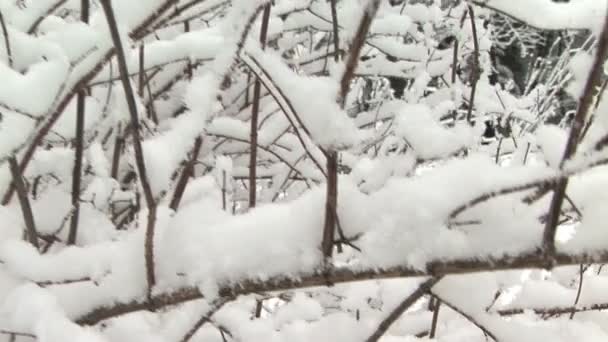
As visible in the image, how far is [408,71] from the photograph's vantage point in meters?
2.24

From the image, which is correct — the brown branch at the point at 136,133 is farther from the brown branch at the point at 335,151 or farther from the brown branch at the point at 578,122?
the brown branch at the point at 578,122

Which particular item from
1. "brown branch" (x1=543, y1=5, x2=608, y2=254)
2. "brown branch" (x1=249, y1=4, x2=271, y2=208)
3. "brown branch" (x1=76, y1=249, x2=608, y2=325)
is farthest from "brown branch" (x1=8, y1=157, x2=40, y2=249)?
"brown branch" (x1=543, y1=5, x2=608, y2=254)

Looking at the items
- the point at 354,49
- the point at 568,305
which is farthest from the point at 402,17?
the point at 354,49

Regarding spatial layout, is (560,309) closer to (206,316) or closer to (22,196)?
(206,316)

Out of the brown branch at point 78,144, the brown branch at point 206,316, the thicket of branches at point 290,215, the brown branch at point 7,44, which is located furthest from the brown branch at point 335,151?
the brown branch at point 7,44

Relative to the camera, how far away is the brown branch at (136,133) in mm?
581

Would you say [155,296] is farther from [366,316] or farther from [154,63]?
[154,63]

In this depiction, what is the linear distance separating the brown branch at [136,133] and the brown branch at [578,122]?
364 millimetres

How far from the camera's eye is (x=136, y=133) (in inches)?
24.3

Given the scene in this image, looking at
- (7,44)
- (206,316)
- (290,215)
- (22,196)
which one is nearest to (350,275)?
(290,215)

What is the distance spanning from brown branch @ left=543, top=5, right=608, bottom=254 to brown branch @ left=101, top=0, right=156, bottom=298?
36 cm

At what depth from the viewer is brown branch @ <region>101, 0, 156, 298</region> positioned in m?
0.58

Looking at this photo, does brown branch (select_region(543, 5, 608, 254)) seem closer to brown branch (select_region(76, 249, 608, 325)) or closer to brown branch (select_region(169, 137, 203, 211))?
brown branch (select_region(76, 249, 608, 325))

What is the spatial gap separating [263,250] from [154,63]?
0.57 meters
